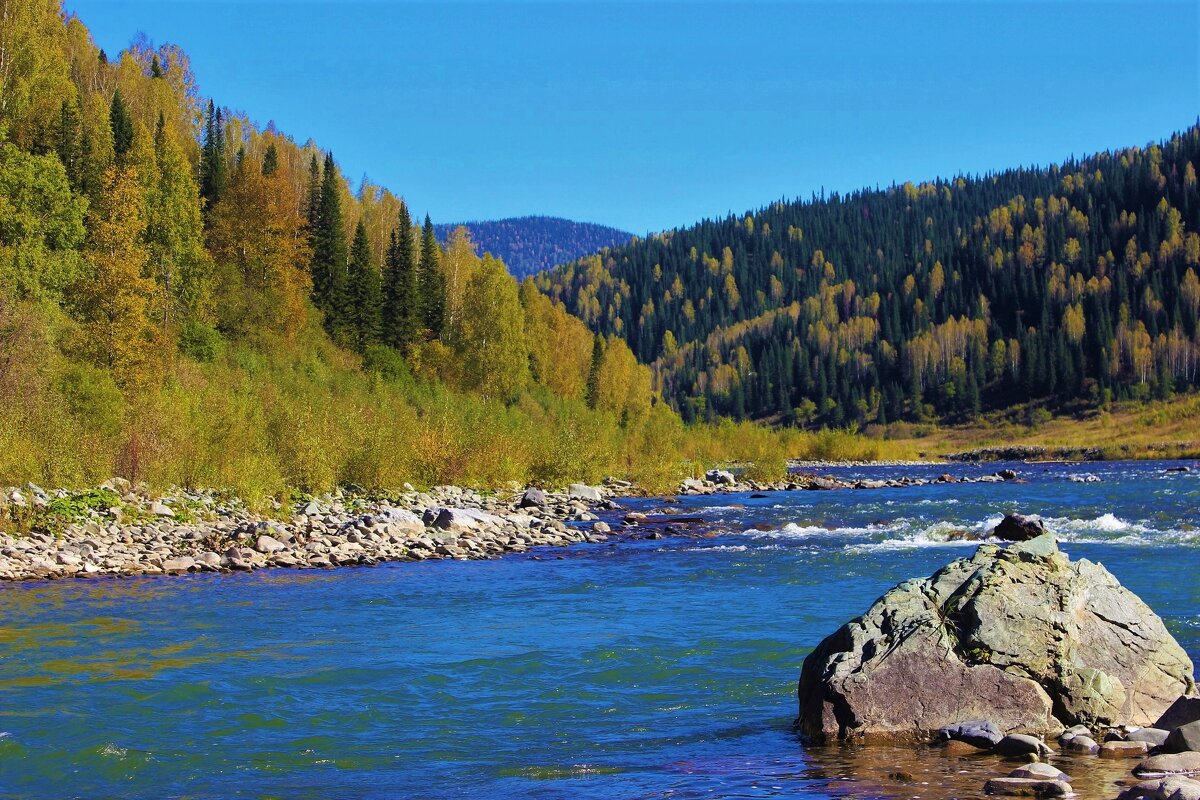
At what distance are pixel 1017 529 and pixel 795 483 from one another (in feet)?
108

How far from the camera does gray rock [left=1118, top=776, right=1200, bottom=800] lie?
649cm

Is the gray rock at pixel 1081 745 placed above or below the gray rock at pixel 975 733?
below

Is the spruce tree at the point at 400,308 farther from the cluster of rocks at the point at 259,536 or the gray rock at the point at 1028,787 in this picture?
the gray rock at the point at 1028,787

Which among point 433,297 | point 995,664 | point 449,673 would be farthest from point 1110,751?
point 433,297

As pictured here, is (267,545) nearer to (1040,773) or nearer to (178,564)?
(178,564)

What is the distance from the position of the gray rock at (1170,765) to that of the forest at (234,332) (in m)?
23.8

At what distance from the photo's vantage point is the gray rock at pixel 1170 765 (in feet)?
25.2

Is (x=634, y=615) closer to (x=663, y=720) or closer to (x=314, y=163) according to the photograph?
(x=663, y=720)

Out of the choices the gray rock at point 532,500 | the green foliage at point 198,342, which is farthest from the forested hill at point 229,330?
the gray rock at point 532,500

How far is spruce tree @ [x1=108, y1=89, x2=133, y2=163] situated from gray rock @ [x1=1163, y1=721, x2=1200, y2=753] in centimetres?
6030

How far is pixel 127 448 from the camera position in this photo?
91.0 ft

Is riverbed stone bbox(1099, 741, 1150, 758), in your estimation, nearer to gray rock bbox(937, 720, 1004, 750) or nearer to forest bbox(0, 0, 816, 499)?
gray rock bbox(937, 720, 1004, 750)

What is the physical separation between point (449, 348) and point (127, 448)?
37326 mm

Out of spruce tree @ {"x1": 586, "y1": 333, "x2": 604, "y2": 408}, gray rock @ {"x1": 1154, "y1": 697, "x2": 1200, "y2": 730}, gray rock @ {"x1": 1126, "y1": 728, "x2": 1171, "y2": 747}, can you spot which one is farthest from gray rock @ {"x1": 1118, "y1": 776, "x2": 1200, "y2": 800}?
spruce tree @ {"x1": 586, "y1": 333, "x2": 604, "y2": 408}
